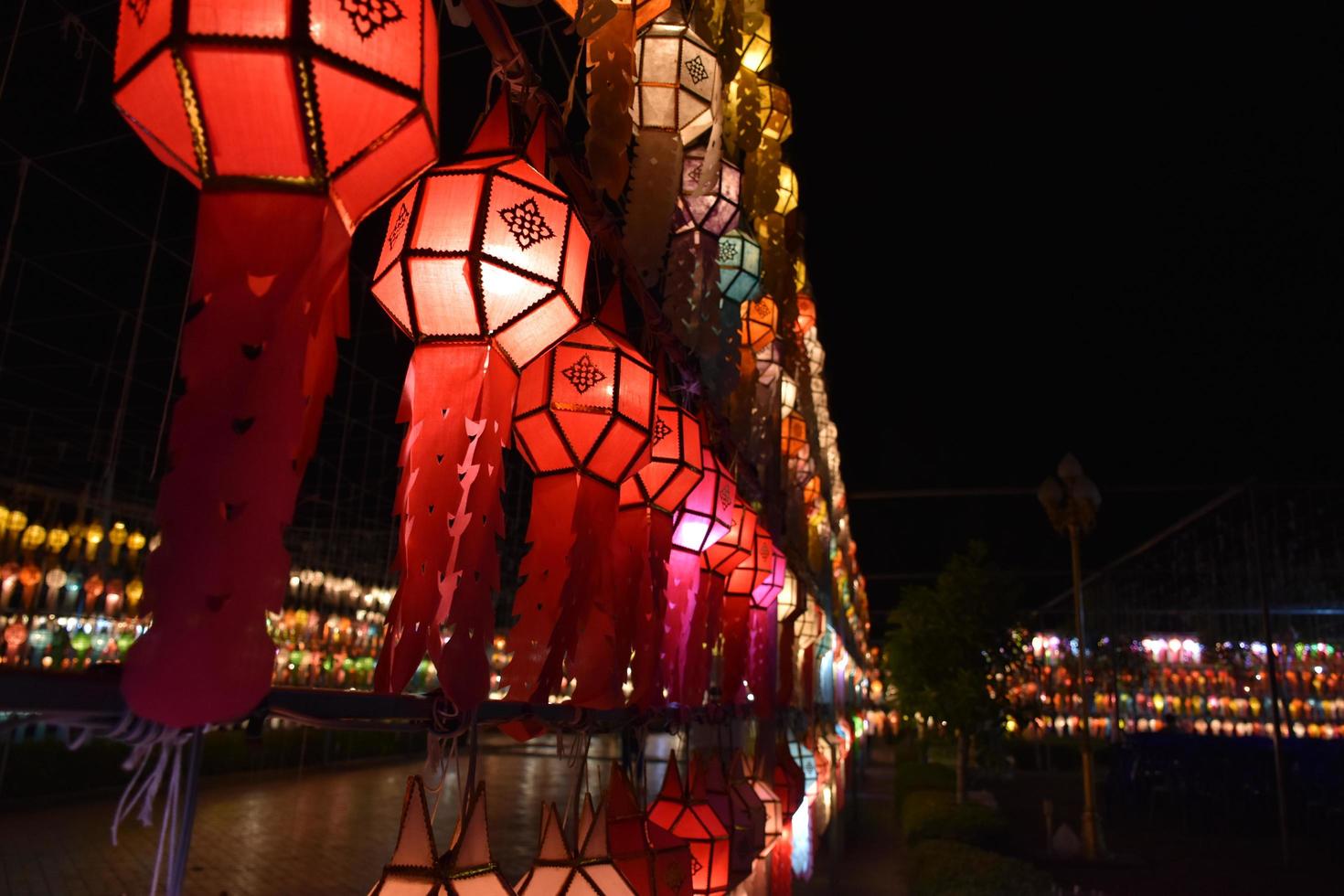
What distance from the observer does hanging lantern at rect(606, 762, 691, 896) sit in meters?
2.32

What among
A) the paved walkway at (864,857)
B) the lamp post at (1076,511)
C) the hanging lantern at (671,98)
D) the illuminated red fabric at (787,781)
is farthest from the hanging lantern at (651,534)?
the lamp post at (1076,511)

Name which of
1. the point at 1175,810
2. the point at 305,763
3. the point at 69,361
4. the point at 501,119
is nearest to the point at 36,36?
the point at 501,119

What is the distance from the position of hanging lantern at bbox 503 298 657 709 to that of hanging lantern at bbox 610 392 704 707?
0.36 feet

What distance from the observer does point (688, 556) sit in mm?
3529

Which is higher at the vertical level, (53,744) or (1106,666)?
(1106,666)

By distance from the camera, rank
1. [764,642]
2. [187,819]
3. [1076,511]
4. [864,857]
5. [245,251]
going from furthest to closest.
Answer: [1076,511] → [864,857] → [764,642] → [245,251] → [187,819]

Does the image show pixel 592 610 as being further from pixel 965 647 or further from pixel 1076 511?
pixel 965 647

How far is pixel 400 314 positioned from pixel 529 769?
21.1 metres

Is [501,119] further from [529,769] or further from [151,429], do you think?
[529,769]

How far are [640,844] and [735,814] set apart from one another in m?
1.02

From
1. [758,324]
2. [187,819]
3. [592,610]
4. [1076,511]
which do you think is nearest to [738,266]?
[758,324]

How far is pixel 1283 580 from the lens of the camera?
15695mm

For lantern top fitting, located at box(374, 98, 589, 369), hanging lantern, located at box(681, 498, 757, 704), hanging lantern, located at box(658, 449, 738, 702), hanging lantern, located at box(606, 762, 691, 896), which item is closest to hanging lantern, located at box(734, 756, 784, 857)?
hanging lantern, located at box(681, 498, 757, 704)

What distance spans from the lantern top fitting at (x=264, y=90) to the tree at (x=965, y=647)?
1262 cm
